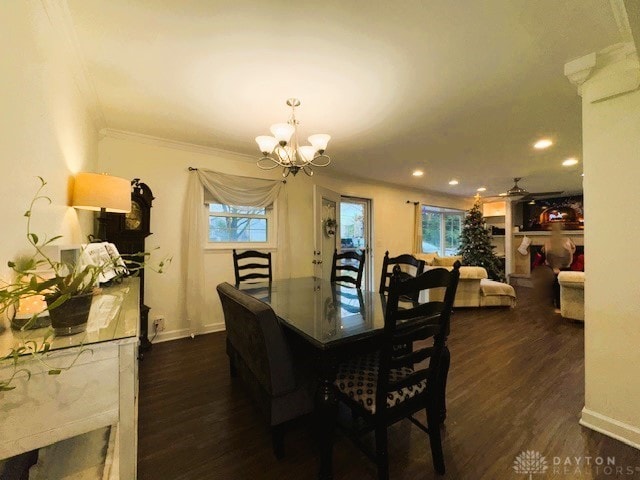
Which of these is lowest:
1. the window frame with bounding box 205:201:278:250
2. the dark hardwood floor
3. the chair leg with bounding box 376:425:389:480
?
the dark hardwood floor

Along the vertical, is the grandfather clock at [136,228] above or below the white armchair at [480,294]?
above

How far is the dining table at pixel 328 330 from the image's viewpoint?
1284 millimetres

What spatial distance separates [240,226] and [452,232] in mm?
6292

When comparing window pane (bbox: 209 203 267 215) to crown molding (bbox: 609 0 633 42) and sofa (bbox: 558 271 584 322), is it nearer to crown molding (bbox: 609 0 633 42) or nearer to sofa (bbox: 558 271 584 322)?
crown molding (bbox: 609 0 633 42)

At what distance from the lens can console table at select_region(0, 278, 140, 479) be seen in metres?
0.73

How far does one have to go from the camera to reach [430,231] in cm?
706

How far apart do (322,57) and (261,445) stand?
2.46 meters

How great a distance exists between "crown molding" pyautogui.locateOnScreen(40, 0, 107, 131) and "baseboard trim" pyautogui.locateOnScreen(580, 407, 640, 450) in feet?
12.7

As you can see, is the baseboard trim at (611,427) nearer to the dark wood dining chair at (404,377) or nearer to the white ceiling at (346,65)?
the dark wood dining chair at (404,377)

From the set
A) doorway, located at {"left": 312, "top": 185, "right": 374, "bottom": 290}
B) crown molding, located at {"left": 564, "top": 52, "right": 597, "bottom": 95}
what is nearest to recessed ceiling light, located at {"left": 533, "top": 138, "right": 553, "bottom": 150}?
crown molding, located at {"left": 564, "top": 52, "right": 597, "bottom": 95}

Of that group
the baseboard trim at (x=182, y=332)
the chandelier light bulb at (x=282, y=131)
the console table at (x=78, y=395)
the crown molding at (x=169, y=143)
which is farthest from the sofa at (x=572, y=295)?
the console table at (x=78, y=395)

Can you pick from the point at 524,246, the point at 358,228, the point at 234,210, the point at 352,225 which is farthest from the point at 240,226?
the point at 524,246

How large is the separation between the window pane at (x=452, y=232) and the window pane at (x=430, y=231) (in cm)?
30

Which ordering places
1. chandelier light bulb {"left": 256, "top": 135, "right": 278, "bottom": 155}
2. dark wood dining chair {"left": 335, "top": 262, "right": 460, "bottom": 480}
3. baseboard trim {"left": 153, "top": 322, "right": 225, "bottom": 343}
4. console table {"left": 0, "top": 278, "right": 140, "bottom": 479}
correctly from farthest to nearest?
baseboard trim {"left": 153, "top": 322, "right": 225, "bottom": 343} < chandelier light bulb {"left": 256, "top": 135, "right": 278, "bottom": 155} < dark wood dining chair {"left": 335, "top": 262, "right": 460, "bottom": 480} < console table {"left": 0, "top": 278, "right": 140, "bottom": 479}
